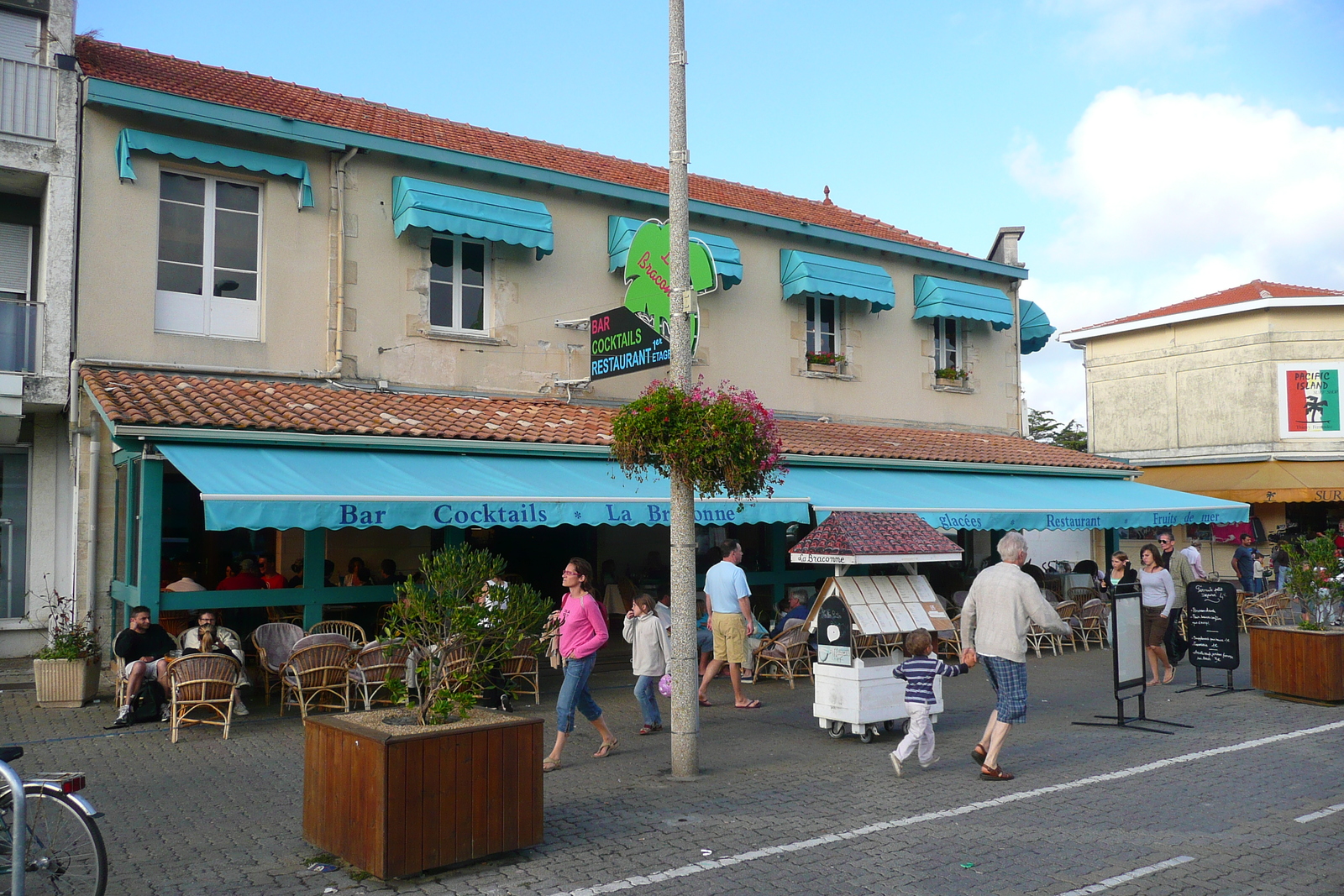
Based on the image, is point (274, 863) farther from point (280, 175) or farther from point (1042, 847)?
point (280, 175)

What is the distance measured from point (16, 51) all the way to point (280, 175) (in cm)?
304

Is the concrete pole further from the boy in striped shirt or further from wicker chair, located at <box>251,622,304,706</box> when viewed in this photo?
wicker chair, located at <box>251,622,304,706</box>

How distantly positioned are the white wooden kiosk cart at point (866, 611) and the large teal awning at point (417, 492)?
6.58 ft

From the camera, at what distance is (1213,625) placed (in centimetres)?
1080

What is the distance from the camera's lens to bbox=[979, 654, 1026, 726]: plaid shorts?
22.8 ft

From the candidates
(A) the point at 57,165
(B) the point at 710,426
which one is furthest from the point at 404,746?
(A) the point at 57,165

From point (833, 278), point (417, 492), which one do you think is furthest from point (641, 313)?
point (833, 278)

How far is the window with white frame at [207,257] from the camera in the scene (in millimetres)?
11430

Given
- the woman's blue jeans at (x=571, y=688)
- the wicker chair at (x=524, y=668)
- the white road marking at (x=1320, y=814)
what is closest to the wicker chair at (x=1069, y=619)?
the wicker chair at (x=524, y=668)

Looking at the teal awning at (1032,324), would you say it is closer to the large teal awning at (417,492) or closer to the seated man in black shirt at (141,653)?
the large teal awning at (417,492)

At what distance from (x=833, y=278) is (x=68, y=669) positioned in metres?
11.6

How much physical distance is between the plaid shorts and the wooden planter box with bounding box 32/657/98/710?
27.4 ft

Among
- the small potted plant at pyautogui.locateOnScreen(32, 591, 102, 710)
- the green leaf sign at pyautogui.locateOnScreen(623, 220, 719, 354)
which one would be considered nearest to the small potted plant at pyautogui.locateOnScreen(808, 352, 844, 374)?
the green leaf sign at pyautogui.locateOnScreen(623, 220, 719, 354)

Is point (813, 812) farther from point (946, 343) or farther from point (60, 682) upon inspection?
point (946, 343)
